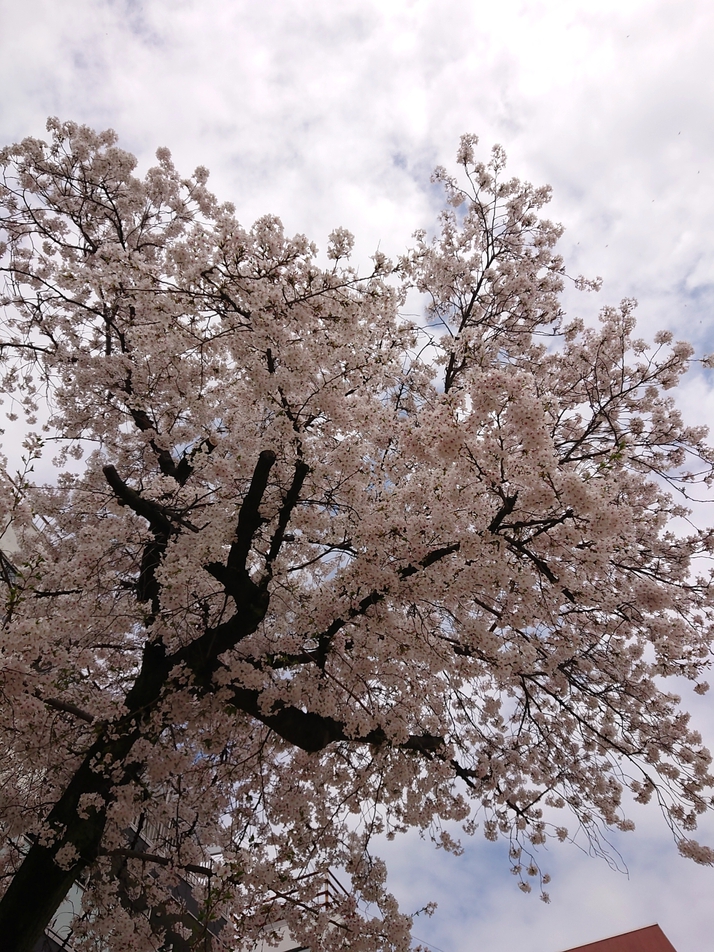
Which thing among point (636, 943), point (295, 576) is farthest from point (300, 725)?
point (636, 943)

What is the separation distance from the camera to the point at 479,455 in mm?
4184

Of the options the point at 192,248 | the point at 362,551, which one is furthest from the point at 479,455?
the point at 192,248

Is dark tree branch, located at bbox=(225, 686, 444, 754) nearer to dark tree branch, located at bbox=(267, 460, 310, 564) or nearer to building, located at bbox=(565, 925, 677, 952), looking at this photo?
dark tree branch, located at bbox=(267, 460, 310, 564)

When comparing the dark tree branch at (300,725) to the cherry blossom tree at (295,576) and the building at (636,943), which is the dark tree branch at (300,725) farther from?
the building at (636,943)

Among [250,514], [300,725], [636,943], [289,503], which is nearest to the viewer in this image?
[250,514]

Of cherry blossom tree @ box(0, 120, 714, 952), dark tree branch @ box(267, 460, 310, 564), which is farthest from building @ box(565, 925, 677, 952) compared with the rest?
dark tree branch @ box(267, 460, 310, 564)

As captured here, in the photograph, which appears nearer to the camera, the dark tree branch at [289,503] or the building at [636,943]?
the dark tree branch at [289,503]

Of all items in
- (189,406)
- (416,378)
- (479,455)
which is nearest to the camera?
(479,455)

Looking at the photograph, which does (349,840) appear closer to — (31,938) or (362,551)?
(31,938)

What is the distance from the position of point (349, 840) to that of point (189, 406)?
5.45 m

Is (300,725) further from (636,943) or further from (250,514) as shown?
(636,943)

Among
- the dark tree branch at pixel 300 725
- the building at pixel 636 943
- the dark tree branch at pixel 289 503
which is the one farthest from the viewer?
the building at pixel 636 943

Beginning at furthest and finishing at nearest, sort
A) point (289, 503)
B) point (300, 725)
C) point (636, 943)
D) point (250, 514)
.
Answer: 1. point (636, 943)
2. point (300, 725)
3. point (289, 503)
4. point (250, 514)

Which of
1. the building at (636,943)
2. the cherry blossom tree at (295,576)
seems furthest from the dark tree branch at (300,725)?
the building at (636,943)
